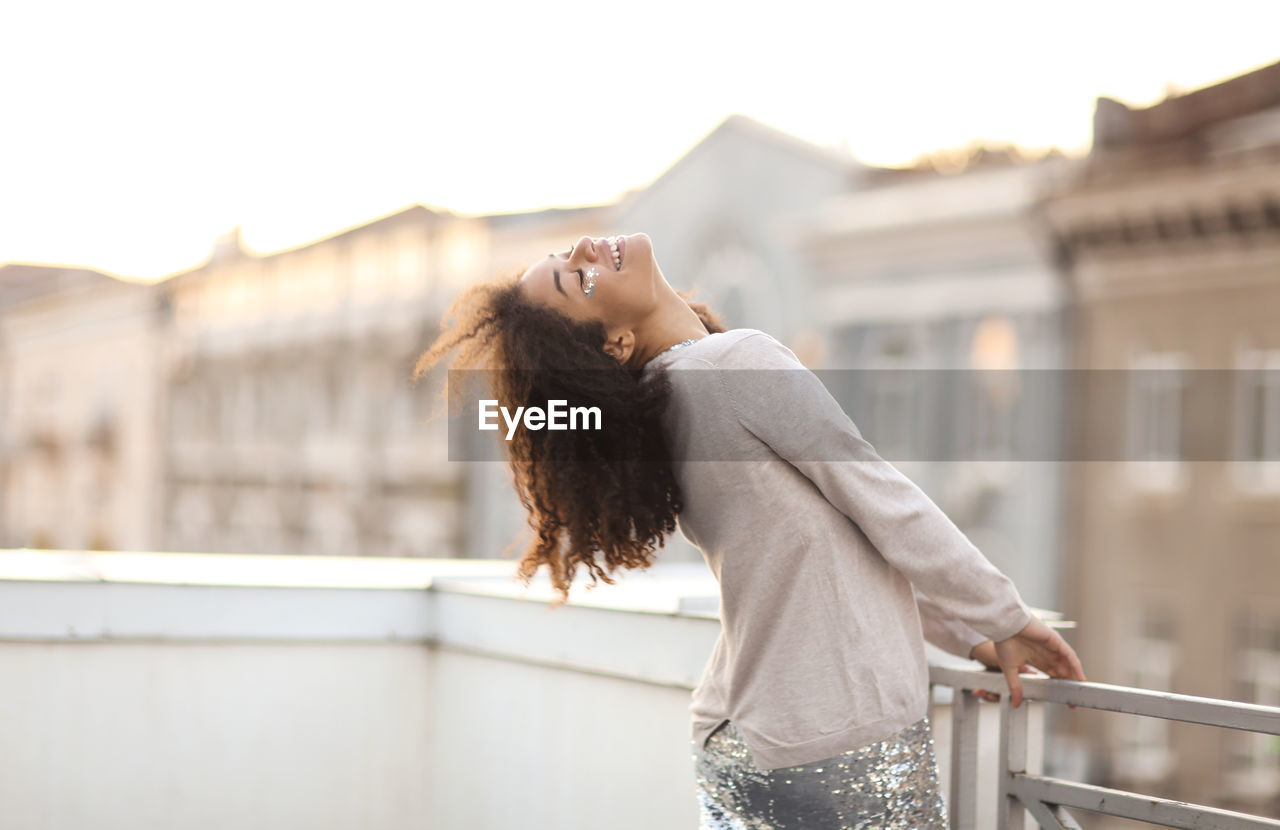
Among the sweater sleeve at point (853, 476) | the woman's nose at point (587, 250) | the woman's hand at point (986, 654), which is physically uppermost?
the woman's nose at point (587, 250)

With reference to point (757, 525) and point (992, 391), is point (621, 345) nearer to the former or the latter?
point (757, 525)

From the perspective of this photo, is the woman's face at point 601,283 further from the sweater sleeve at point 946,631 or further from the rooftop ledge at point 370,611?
the rooftop ledge at point 370,611

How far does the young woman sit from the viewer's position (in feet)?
4.70

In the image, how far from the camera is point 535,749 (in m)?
2.62

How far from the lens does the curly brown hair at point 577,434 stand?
4.93 feet

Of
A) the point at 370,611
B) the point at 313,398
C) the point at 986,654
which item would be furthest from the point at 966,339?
the point at 313,398

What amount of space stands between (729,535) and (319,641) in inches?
57.6

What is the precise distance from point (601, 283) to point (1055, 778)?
0.81 m

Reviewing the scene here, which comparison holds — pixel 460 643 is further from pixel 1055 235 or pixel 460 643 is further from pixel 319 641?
pixel 1055 235

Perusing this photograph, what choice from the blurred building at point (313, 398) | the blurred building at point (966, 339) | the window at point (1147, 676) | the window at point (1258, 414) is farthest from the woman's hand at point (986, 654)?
the blurred building at point (313, 398)

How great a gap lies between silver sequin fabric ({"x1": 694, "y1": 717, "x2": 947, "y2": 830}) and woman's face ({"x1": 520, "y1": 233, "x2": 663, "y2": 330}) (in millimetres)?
477

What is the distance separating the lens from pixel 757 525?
1484mm

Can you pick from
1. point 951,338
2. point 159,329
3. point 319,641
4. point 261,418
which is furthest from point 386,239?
point 319,641

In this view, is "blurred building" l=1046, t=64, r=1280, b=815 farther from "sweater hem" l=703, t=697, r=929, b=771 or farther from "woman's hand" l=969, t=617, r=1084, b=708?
"sweater hem" l=703, t=697, r=929, b=771
